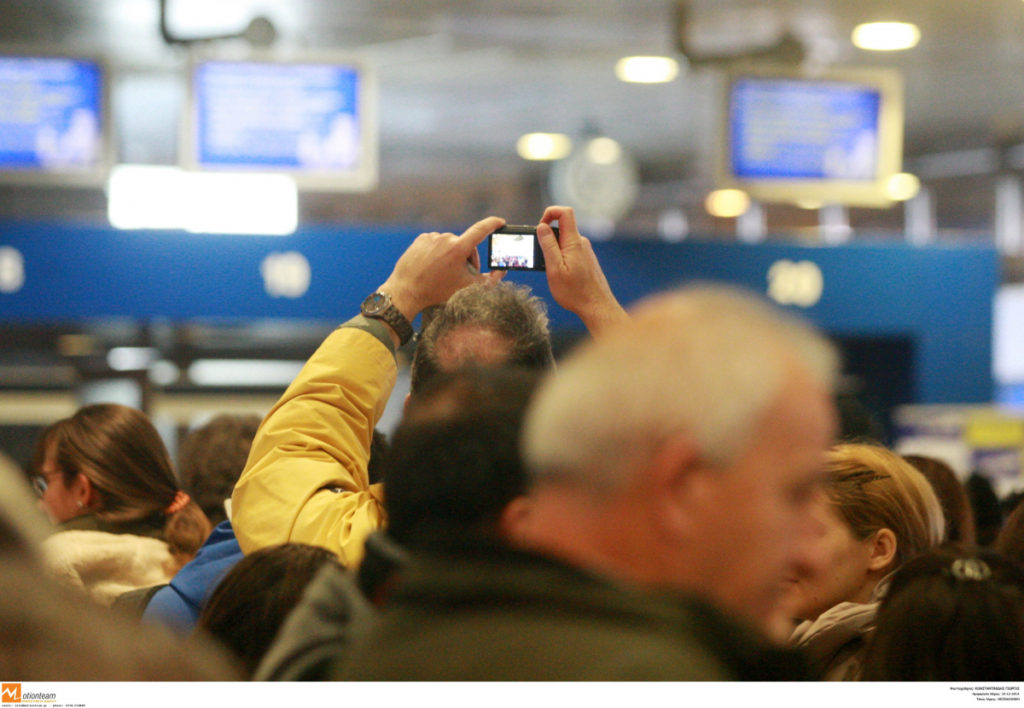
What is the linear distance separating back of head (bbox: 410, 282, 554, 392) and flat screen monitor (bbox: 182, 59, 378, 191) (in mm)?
2981

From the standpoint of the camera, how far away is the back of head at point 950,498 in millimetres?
2412

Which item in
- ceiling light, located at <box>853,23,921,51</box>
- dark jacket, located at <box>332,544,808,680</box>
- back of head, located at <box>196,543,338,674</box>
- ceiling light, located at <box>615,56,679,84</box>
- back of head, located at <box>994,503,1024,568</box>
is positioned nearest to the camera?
dark jacket, located at <box>332,544,808,680</box>

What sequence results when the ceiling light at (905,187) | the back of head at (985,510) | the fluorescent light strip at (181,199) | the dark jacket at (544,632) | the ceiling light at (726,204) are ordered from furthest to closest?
the ceiling light at (726,204) → the ceiling light at (905,187) → the fluorescent light strip at (181,199) → the back of head at (985,510) → the dark jacket at (544,632)

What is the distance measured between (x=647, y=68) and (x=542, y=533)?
4.97 m

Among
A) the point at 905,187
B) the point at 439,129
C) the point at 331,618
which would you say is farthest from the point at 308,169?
the point at 905,187

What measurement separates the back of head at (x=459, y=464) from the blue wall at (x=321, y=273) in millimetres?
3930

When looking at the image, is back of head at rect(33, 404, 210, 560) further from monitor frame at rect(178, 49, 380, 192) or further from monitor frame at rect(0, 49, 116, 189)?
monitor frame at rect(0, 49, 116, 189)

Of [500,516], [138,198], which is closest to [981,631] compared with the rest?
[500,516]

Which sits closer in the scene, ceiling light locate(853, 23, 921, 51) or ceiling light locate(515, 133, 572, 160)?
ceiling light locate(853, 23, 921, 51)

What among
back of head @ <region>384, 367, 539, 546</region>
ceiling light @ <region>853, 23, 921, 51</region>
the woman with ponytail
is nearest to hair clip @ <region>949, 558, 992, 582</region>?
back of head @ <region>384, 367, 539, 546</region>

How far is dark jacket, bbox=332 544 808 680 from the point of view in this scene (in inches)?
31.8

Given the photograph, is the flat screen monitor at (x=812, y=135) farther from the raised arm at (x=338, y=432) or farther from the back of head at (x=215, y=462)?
the raised arm at (x=338, y=432)

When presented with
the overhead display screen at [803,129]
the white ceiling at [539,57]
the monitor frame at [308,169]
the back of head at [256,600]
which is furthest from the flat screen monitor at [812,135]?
the back of head at [256,600]

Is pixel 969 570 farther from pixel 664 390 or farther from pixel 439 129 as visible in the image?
pixel 439 129
